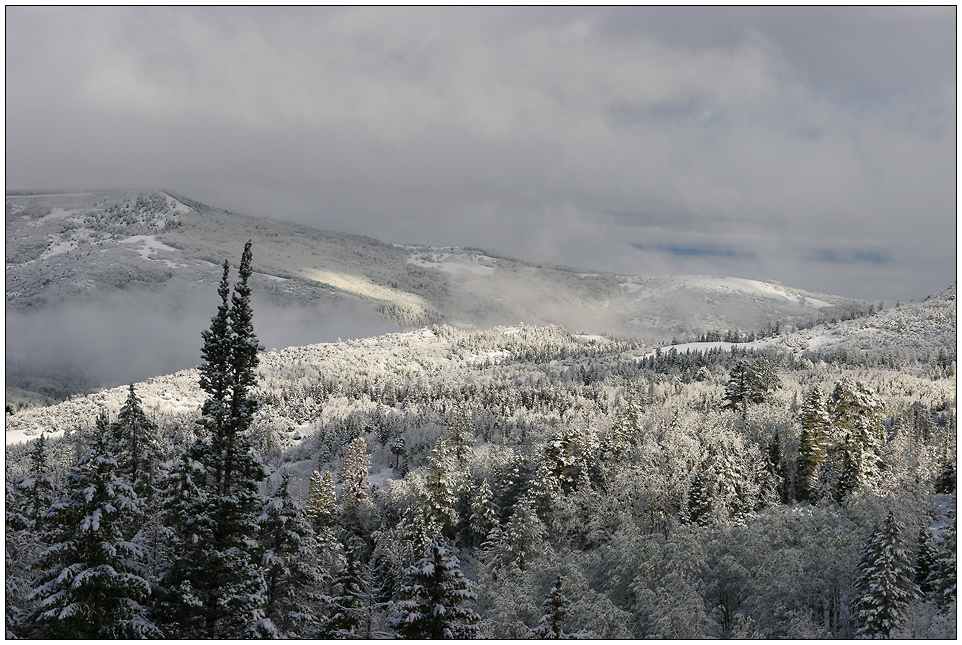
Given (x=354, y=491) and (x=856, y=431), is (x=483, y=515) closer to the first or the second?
(x=354, y=491)

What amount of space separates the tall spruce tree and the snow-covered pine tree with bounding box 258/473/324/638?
2.43 m

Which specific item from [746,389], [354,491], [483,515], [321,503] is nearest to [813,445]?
[483,515]

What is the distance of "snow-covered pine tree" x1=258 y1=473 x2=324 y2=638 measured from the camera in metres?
31.3

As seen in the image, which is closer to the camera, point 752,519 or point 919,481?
point 752,519

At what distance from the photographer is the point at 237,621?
93.5 ft

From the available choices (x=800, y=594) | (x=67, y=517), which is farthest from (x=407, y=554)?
(x=67, y=517)

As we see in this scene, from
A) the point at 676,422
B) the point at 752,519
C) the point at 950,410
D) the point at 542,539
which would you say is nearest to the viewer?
the point at 752,519

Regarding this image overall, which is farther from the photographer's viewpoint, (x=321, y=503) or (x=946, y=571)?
(x=321, y=503)

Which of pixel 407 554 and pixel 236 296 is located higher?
pixel 236 296

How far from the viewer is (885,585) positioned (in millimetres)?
40062

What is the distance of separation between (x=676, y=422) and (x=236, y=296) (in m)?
111

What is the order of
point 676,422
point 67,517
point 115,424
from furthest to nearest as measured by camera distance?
point 676,422 → point 115,424 → point 67,517

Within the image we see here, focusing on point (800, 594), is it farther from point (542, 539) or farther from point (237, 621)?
point (237, 621)

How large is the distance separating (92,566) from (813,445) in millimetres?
80071
